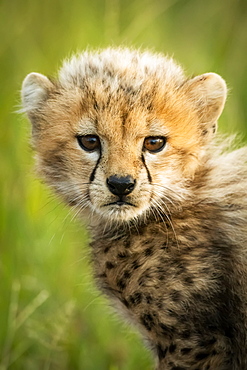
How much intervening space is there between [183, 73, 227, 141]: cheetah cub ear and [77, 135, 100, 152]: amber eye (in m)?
0.47

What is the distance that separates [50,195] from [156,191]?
1.85 ft

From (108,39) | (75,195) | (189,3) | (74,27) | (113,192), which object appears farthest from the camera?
(189,3)

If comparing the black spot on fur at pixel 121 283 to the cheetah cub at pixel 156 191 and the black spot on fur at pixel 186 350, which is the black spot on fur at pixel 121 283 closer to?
the cheetah cub at pixel 156 191

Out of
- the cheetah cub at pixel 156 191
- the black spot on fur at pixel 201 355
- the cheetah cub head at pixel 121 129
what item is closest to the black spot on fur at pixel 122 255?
the cheetah cub at pixel 156 191

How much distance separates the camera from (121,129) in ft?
9.23

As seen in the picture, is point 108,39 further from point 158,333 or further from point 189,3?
point 158,333

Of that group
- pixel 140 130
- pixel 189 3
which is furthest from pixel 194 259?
pixel 189 3

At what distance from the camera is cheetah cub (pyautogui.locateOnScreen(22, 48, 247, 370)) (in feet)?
9.23

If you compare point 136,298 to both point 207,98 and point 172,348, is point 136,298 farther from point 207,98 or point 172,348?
point 207,98

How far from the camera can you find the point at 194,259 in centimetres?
288

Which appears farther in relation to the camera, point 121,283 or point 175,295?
point 121,283

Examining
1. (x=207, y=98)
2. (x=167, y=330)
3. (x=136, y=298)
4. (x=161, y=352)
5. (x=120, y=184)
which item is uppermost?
(x=207, y=98)

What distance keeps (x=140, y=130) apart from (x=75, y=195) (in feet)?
1.40

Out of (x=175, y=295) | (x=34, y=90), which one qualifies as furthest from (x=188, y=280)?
(x=34, y=90)
